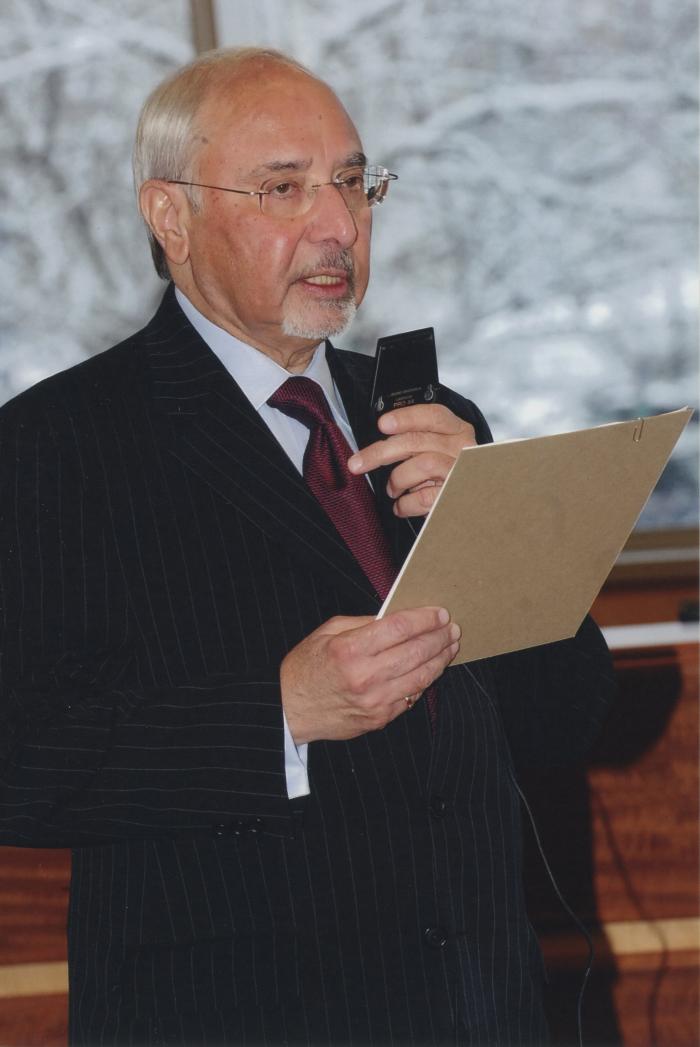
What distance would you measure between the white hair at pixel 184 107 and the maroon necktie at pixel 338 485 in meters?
0.26

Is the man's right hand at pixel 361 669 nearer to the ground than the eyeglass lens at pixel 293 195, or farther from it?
nearer to the ground

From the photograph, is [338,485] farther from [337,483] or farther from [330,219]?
[330,219]

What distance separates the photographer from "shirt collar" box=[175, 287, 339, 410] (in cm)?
149

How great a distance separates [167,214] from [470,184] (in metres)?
1.63

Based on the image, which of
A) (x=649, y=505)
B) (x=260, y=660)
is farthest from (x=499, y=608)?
(x=649, y=505)

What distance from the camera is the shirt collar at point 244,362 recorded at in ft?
4.89

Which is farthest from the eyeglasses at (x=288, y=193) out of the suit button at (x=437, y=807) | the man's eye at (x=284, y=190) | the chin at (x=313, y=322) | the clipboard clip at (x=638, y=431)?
the suit button at (x=437, y=807)

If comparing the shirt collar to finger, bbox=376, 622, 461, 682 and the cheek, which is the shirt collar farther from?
finger, bbox=376, 622, 461, 682

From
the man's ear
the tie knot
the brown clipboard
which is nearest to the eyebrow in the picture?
the man's ear

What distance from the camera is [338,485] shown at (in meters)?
1.45

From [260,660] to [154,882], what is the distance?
0.25m

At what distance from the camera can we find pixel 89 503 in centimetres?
133

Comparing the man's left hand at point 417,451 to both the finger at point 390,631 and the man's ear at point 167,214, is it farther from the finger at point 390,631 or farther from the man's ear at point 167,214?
the man's ear at point 167,214

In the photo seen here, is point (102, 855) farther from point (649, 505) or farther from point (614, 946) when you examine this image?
point (649, 505)
